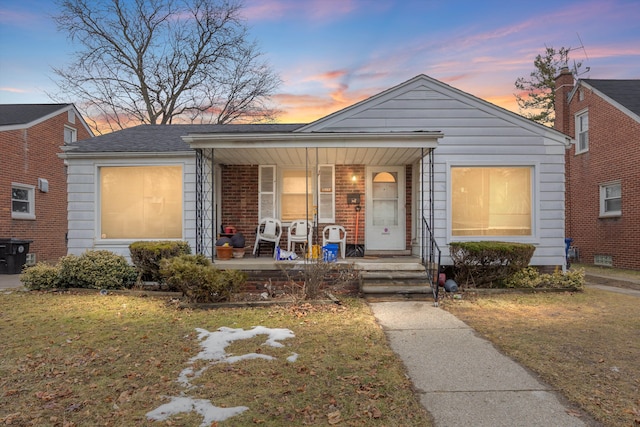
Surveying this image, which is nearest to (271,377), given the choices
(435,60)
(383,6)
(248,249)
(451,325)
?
(451,325)

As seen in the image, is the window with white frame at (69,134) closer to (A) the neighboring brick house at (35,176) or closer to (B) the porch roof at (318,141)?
(A) the neighboring brick house at (35,176)

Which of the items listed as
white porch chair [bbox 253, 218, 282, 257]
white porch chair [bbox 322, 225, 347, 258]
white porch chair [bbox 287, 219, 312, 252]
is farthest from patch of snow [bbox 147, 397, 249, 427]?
white porch chair [bbox 253, 218, 282, 257]

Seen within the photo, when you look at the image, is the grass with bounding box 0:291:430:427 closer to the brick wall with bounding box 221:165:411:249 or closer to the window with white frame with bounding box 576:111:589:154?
the brick wall with bounding box 221:165:411:249

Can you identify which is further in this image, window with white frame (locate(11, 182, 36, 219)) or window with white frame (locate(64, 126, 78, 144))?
window with white frame (locate(64, 126, 78, 144))

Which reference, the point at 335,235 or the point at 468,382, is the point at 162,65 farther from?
the point at 468,382

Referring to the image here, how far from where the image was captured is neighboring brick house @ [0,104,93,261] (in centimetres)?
1284

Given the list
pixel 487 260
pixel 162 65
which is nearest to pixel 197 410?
pixel 487 260

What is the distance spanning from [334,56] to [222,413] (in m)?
12.2

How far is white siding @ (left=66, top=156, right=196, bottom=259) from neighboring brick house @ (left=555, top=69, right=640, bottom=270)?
42.3ft

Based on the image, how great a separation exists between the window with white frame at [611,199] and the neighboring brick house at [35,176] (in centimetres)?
1806

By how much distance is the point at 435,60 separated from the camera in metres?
13.1

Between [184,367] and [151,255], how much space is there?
4412 millimetres

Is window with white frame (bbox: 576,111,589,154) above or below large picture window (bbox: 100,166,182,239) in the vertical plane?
above

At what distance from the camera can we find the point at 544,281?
768 cm
